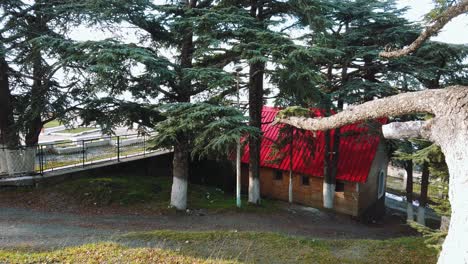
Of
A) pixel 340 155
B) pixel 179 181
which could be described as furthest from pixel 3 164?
pixel 340 155

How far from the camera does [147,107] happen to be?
10.8 meters

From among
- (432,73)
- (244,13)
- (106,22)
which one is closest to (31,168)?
(106,22)

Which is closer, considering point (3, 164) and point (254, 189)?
point (3, 164)

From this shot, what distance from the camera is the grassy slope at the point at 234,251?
621 centimetres

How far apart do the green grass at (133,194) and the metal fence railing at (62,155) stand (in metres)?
1.37

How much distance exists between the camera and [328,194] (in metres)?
14.9

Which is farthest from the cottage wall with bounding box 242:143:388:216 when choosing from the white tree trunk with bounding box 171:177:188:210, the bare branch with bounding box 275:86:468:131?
the bare branch with bounding box 275:86:468:131

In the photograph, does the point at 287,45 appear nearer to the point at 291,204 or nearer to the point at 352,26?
the point at 352,26

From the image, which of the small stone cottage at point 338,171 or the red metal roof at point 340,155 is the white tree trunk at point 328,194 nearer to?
the small stone cottage at point 338,171

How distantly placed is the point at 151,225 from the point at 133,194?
270 cm

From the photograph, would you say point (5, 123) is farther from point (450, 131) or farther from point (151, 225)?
point (450, 131)

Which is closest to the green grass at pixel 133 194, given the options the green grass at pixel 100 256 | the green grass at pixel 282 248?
the green grass at pixel 282 248

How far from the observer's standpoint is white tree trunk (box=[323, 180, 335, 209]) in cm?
1488

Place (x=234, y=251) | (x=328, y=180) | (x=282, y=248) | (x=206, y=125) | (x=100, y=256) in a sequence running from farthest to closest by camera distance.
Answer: (x=328, y=180)
(x=206, y=125)
(x=282, y=248)
(x=234, y=251)
(x=100, y=256)
